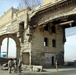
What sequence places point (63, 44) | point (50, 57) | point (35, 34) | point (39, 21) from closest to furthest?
point (39, 21) < point (35, 34) < point (50, 57) < point (63, 44)

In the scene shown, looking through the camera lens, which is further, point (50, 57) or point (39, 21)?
point (50, 57)

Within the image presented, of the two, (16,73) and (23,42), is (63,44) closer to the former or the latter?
(23,42)

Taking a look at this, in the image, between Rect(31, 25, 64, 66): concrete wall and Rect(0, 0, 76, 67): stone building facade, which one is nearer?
Rect(0, 0, 76, 67): stone building facade

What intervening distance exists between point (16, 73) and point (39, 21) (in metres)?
9.24

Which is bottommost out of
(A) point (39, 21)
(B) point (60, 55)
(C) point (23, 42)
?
(B) point (60, 55)

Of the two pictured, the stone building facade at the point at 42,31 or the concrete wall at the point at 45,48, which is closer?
the stone building facade at the point at 42,31

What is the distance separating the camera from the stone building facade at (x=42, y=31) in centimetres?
2458

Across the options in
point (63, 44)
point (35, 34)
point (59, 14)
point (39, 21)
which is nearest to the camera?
point (59, 14)

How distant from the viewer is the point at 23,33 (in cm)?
2986

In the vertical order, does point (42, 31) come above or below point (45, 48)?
above

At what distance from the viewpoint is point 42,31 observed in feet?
101

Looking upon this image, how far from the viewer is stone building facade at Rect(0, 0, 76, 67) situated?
2458cm

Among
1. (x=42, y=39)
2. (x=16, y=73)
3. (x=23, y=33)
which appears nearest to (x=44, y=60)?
(x=42, y=39)

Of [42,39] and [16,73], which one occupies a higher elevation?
[42,39]
